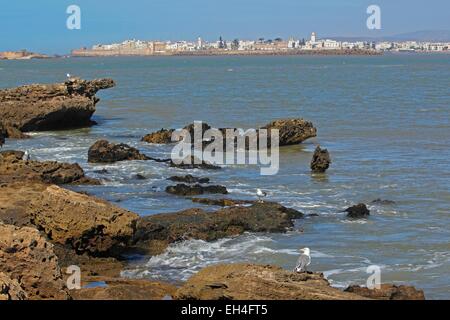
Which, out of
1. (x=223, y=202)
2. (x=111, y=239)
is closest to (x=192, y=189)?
(x=223, y=202)

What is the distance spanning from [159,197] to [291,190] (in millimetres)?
4028

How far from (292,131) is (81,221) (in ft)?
66.5

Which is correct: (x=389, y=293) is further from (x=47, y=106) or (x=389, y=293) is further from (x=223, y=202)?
(x=47, y=106)

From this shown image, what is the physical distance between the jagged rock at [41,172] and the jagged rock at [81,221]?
7582mm

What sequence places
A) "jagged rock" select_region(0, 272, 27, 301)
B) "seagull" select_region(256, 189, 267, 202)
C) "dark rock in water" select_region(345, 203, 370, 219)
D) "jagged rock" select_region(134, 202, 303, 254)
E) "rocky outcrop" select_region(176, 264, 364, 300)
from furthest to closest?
"seagull" select_region(256, 189, 267, 202), "dark rock in water" select_region(345, 203, 370, 219), "jagged rock" select_region(134, 202, 303, 254), "rocky outcrop" select_region(176, 264, 364, 300), "jagged rock" select_region(0, 272, 27, 301)

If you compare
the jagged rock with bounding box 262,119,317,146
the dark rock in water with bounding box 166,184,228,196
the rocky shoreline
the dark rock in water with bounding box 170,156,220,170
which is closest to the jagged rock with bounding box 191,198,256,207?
the rocky shoreline

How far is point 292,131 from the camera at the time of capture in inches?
1297

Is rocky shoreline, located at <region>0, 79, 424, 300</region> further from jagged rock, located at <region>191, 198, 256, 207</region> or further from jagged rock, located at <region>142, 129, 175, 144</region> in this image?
jagged rock, located at <region>142, 129, 175, 144</region>

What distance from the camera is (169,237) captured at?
15836 millimetres

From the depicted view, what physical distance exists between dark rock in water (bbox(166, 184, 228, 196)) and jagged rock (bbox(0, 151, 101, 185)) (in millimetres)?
2590

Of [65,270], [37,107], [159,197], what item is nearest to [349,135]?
[37,107]

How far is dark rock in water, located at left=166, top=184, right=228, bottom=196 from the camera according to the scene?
21.0 m

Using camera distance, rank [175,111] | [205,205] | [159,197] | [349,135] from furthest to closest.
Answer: [175,111] < [349,135] < [159,197] < [205,205]
